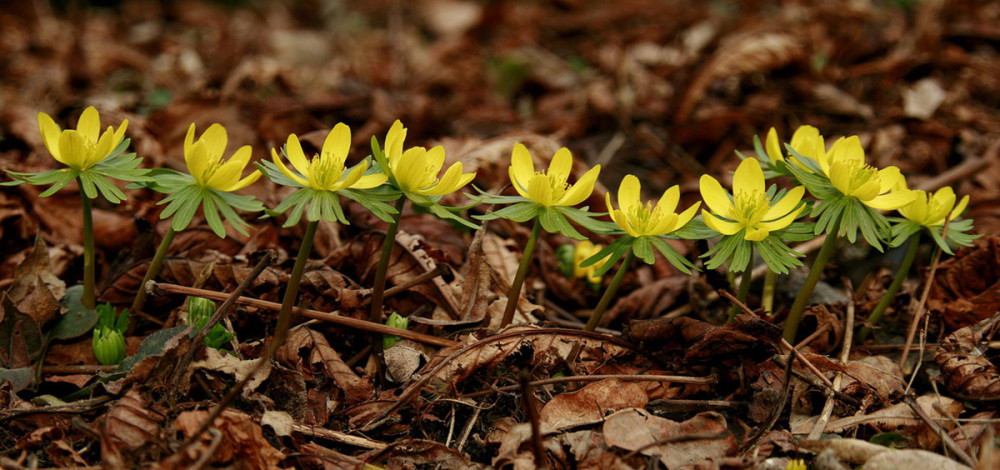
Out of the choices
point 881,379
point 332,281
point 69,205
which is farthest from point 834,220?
point 69,205

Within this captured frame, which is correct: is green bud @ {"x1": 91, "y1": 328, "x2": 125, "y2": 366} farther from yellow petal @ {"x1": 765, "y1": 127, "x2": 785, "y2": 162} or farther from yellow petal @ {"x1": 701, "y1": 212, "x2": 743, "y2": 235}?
yellow petal @ {"x1": 765, "y1": 127, "x2": 785, "y2": 162}

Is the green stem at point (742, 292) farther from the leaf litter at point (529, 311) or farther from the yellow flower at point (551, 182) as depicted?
the yellow flower at point (551, 182)

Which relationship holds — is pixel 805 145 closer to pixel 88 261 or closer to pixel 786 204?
pixel 786 204

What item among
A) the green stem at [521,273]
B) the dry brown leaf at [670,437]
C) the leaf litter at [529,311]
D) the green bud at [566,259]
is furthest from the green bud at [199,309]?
the green bud at [566,259]

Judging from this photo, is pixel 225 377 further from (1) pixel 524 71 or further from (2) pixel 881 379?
(1) pixel 524 71

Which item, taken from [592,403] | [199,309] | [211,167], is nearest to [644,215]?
[592,403]

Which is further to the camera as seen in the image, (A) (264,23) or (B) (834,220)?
(A) (264,23)
